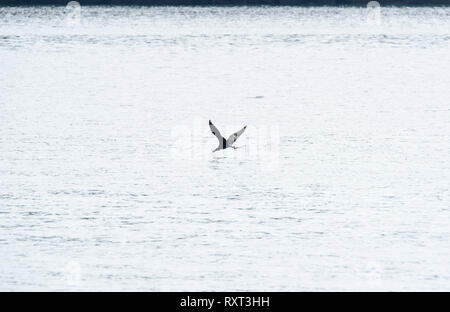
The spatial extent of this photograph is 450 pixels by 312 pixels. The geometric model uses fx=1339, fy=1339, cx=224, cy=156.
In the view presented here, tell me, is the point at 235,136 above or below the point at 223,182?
above

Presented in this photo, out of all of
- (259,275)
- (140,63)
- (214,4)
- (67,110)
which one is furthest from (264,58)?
(214,4)

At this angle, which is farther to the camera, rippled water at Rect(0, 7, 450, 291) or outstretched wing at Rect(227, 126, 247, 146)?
outstretched wing at Rect(227, 126, 247, 146)

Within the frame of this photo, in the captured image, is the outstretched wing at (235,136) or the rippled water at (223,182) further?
the outstretched wing at (235,136)

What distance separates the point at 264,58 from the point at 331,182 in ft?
186

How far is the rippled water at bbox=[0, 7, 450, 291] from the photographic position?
851 inches

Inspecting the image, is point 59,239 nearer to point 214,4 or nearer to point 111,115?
point 111,115

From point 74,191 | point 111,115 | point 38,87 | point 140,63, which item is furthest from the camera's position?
point 140,63

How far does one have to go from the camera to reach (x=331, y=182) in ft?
96.2

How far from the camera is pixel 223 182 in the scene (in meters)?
29.4

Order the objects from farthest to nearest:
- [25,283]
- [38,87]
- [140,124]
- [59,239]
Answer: [38,87]
[140,124]
[59,239]
[25,283]

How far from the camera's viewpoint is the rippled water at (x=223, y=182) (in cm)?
2161

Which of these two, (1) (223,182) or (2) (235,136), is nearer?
(1) (223,182)

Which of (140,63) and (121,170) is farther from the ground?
(140,63)

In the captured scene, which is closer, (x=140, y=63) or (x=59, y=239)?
(x=59, y=239)
